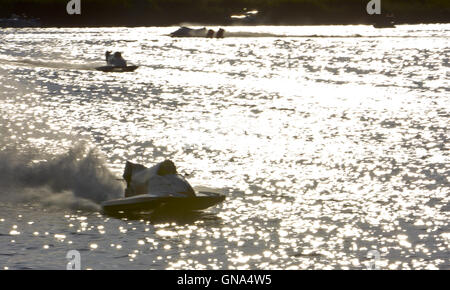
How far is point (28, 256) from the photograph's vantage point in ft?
121

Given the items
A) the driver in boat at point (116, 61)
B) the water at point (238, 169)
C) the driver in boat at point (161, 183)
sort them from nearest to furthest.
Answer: the water at point (238, 169), the driver in boat at point (161, 183), the driver in boat at point (116, 61)

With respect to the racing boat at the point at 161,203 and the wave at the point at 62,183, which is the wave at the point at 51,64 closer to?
the wave at the point at 62,183

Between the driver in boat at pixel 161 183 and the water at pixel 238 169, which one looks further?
the driver in boat at pixel 161 183

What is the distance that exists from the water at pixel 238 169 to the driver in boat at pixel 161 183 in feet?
4.43

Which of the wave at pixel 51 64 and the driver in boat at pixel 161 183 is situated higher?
the wave at pixel 51 64

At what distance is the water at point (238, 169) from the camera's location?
38.4 m

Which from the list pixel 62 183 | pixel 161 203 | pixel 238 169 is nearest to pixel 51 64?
pixel 238 169

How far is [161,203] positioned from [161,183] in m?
1.09

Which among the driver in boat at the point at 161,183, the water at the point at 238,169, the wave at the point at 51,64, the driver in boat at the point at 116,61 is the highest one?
the driver in boat at the point at 116,61

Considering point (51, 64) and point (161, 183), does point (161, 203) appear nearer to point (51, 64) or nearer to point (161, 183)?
point (161, 183)

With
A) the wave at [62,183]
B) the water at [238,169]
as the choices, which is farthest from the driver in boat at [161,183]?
the wave at [62,183]

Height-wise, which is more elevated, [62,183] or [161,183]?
[161,183]

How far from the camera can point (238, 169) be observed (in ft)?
191
